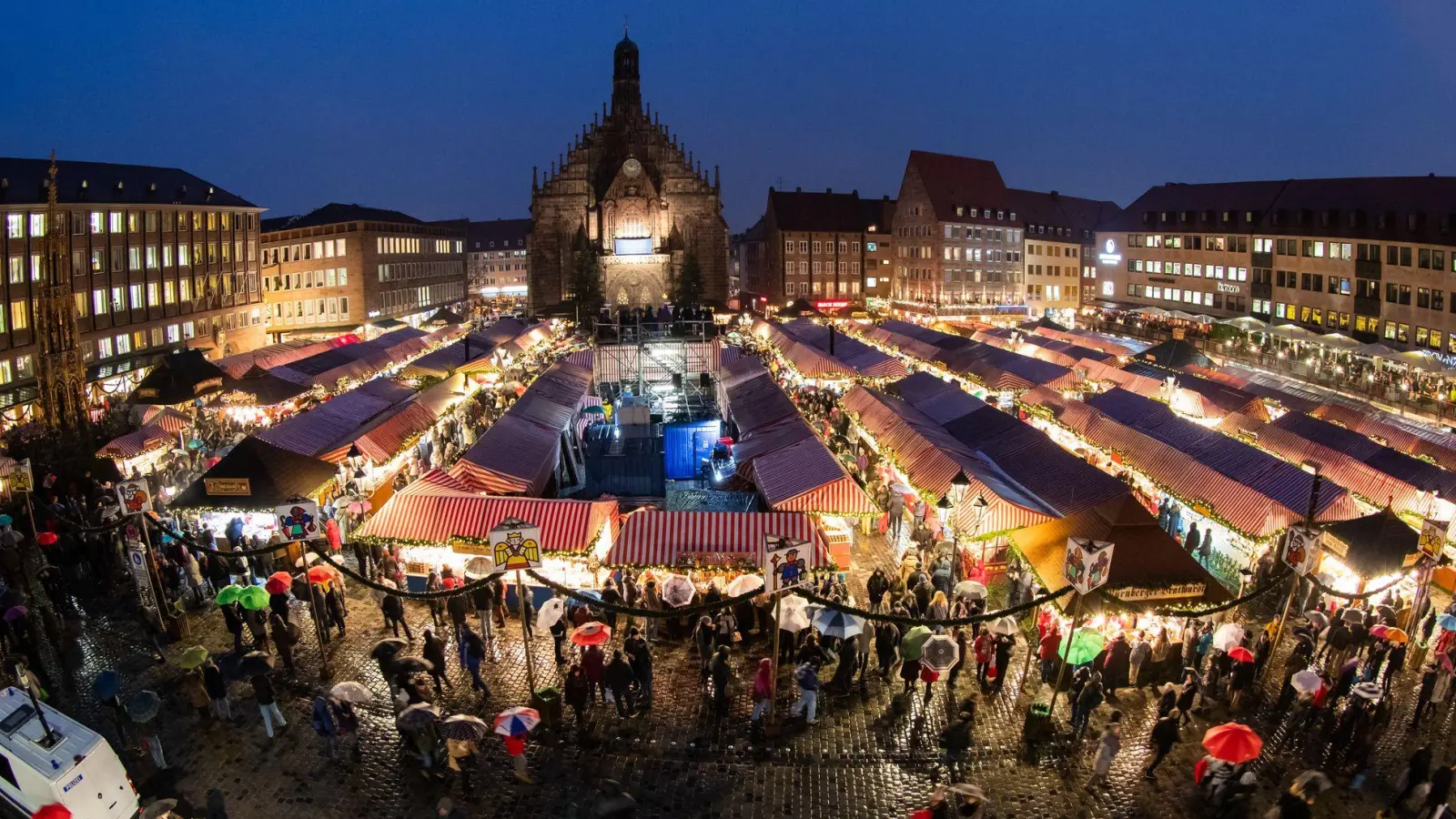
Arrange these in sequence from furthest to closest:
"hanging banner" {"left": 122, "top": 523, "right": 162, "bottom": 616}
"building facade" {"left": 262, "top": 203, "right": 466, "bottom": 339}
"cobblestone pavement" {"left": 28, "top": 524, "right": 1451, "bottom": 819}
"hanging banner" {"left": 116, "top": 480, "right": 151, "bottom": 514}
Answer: "building facade" {"left": 262, "top": 203, "right": 466, "bottom": 339} < "hanging banner" {"left": 122, "top": 523, "right": 162, "bottom": 616} < "hanging banner" {"left": 116, "top": 480, "right": 151, "bottom": 514} < "cobblestone pavement" {"left": 28, "top": 524, "right": 1451, "bottom": 819}

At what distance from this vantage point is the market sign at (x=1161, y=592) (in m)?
13.1

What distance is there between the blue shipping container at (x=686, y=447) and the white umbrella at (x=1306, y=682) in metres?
16.4

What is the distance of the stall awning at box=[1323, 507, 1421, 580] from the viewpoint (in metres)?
14.1

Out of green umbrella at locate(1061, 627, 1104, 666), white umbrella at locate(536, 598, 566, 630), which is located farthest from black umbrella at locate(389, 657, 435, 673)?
green umbrella at locate(1061, 627, 1104, 666)

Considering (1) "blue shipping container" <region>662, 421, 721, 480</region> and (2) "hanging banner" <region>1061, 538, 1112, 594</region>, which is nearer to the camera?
(2) "hanging banner" <region>1061, 538, 1112, 594</region>

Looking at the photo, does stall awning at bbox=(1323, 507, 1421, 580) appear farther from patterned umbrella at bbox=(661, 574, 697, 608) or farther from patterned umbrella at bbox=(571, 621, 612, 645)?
patterned umbrella at bbox=(571, 621, 612, 645)

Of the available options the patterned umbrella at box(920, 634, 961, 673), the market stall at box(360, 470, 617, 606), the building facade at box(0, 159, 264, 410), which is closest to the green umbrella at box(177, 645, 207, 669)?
the market stall at box(360, 470, 617, 606)

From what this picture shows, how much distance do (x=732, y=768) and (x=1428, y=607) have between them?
11511 millimetres

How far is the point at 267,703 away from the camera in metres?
11.8

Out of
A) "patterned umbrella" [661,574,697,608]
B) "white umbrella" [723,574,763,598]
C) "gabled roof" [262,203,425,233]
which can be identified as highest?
"gabled roof" [262,203,425,233]

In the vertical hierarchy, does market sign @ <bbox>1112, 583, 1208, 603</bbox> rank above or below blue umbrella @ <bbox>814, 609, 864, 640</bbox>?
above

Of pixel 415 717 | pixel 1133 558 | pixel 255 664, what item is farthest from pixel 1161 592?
pixel 255 664

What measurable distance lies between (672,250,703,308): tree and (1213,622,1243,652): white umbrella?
198ft

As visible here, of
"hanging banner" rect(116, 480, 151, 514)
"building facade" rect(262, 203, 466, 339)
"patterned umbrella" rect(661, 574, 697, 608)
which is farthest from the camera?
"building facade" rect(262, 203, 466, 339)
